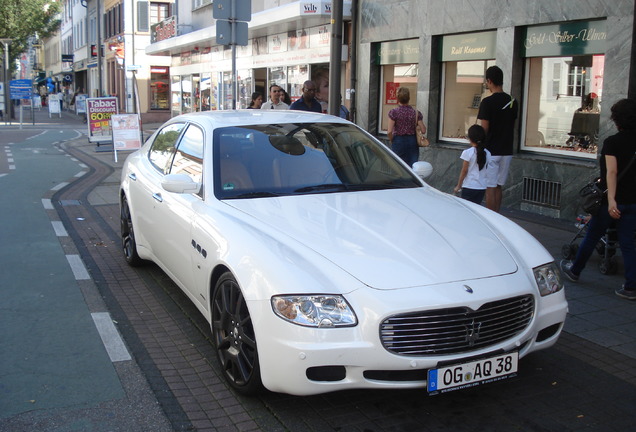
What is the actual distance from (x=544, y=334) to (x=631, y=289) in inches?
95.6

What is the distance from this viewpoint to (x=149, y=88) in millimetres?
43312

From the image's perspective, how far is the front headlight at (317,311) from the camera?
3.54 meters

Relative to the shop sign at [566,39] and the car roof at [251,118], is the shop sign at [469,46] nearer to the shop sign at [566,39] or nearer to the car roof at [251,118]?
the shop sign at [566,39]

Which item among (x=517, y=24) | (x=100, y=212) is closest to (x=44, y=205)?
(x=100, y=212)

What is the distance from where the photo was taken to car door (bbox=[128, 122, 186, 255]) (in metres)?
6.00

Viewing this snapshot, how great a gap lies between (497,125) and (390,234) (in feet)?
15.0

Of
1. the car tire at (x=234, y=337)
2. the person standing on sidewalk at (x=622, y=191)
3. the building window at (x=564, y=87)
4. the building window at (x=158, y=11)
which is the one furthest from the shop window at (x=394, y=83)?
the building window at (x=158, y=11)

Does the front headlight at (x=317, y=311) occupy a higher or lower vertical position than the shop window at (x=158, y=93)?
lower

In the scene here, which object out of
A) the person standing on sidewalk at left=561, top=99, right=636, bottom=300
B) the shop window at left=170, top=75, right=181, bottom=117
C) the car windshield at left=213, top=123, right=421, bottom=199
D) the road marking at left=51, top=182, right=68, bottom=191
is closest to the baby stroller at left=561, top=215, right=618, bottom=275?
the person standing on sidewalk at left=561, top=99, right=636, bottom=300

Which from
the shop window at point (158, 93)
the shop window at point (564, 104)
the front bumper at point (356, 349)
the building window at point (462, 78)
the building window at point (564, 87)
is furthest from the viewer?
the shop window at point (158, 93)

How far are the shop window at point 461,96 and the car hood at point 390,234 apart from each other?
782 cm

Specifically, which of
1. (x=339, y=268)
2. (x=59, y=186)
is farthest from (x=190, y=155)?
(x=59, y=186)

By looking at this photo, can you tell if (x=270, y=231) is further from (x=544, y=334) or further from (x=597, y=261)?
(x=597, y=261)

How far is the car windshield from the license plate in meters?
1.73
